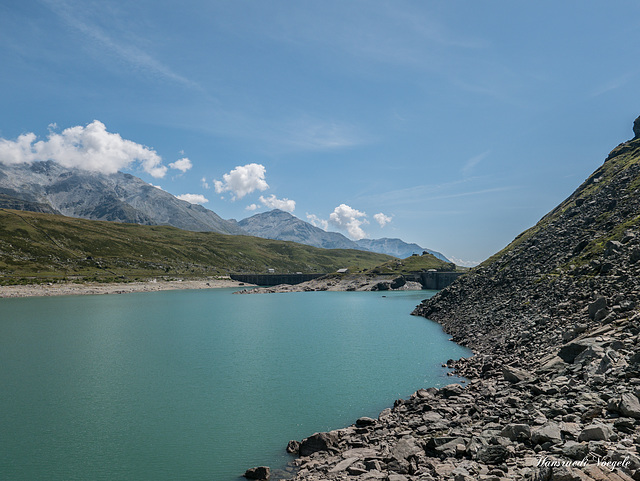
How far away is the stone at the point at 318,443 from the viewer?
79.2ft

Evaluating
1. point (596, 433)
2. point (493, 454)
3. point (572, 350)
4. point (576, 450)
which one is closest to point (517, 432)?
point (493, 454)

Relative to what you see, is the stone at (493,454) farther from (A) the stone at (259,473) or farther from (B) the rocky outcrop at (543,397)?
(A) the stone at (259,473)

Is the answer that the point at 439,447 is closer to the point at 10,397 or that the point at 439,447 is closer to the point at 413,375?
the point at 413,375

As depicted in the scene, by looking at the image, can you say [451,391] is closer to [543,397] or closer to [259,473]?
[543,397]

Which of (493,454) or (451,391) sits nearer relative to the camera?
(493,454)

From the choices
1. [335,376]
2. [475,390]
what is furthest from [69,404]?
[475,390]

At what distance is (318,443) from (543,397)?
1475 cm

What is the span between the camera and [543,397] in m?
23.7

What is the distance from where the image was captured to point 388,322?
295 ft

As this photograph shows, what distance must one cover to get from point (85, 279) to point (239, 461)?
212m

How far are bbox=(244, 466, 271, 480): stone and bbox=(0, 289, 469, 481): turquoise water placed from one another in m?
0.90

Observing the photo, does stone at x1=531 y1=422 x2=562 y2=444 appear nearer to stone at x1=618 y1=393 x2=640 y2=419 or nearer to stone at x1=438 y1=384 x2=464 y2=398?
stone at x1=618 y1=393 x2=640 y2=419

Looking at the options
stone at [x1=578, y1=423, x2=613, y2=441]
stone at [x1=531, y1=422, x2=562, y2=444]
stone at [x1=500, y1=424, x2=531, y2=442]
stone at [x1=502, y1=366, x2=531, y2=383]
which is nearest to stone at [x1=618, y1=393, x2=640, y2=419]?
stone at [x1=578, y1=423, x2=613, y2=441]

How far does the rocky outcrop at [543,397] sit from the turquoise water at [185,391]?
5266 mm
